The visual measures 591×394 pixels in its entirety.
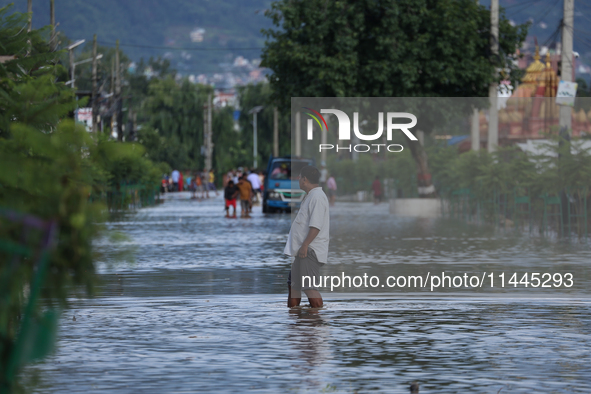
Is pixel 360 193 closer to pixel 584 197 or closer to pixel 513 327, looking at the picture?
pixel 584 197

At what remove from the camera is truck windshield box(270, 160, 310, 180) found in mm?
43287

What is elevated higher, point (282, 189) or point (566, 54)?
point (566, 54)

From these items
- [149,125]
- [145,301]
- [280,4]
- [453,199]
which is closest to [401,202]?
[453,199]

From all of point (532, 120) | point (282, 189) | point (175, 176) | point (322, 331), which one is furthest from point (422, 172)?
point (175, 176)

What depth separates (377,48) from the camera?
3750 cm

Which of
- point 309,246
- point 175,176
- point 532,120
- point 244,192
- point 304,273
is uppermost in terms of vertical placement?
point 532,120

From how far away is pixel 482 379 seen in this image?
25.5 ft

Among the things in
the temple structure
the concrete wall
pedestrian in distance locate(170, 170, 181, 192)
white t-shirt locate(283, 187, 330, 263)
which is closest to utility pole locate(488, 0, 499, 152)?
the temple structure

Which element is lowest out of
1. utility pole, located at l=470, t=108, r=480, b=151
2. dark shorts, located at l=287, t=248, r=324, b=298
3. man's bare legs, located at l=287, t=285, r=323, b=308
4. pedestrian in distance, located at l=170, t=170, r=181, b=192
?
man's bare legs, located at l=287, t=285, r=323, b=308

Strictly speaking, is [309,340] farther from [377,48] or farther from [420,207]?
[377,48]

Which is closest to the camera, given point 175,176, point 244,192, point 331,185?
point 244,192

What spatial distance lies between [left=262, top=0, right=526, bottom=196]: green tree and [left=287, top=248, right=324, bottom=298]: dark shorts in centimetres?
2439

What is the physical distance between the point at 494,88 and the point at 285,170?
8989mm

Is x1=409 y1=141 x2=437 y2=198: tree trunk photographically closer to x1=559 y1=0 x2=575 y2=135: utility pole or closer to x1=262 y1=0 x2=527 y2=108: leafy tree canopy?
x1=262 y1=0 x2=527 y2=108: leafy tree canopy
